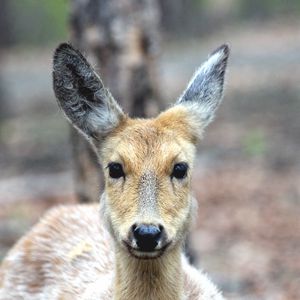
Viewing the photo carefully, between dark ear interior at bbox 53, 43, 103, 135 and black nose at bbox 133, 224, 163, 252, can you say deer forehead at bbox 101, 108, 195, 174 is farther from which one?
black nose at bbox 133, 224, 163, 252

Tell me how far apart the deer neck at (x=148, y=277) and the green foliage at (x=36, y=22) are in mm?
34522

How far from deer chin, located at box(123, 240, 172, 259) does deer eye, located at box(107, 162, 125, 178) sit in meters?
0.50

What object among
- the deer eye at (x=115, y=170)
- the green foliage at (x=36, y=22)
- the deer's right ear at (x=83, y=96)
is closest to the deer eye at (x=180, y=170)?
the deer eye at (x=115, y=170)

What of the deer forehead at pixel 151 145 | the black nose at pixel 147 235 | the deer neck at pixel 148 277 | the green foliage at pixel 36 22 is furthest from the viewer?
the green foliage at pixel 36 22

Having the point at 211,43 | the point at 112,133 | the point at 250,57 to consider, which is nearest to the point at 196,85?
the point at 112,133

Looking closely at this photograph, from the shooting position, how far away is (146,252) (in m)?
5.72

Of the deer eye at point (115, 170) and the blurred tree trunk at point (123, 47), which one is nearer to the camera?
the deer eye at point (115, 170)

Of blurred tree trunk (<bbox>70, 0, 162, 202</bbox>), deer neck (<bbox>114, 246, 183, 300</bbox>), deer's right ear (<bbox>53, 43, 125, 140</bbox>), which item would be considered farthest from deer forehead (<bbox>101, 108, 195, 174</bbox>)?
blurred tree trunk (<bbox>70, 0, 162, 202</bbox>)

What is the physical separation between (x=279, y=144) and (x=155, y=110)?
687 centimetres

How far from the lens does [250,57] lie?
3058cm

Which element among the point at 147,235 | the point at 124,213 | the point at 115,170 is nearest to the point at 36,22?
the point at 115,170

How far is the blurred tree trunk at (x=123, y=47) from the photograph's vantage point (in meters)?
9.35

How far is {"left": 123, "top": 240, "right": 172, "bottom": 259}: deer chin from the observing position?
5.71m

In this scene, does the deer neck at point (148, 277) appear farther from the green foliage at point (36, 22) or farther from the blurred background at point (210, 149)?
the green foliage at point (36, 22)
